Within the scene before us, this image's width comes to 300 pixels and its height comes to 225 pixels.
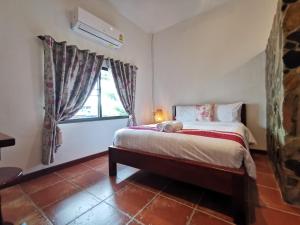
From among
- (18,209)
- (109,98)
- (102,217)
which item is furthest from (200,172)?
(109,98)

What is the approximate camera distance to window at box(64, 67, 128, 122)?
2967mm

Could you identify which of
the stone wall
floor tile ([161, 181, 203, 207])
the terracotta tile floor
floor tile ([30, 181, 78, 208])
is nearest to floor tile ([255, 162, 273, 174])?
the terracotta tile floor

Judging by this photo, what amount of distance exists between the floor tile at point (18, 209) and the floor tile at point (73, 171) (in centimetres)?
59

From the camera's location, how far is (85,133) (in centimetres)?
286

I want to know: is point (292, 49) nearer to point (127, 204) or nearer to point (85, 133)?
point (127, 204)

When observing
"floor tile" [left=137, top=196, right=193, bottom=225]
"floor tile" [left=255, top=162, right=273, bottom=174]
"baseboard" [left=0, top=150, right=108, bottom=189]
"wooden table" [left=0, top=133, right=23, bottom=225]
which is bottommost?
"floor tile" [left=137, top=196, right=193, bottom=225]

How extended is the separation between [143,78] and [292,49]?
3073mm

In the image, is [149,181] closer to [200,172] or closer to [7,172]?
[200,172]

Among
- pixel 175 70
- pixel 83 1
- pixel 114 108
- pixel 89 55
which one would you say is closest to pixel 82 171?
pixel 114 108

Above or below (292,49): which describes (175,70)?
above

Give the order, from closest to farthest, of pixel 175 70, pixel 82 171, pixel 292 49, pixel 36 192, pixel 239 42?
pixel 292 49
pixel 36 192
pixel 82 171
pixel 239 42
pixel 175 70

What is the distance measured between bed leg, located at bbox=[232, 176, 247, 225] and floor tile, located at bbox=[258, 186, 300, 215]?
0.42m

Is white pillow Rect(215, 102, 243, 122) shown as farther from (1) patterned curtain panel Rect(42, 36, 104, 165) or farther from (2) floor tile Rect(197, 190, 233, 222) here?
(1) patterned curtain panel Rect(42, 36, 104, 165)

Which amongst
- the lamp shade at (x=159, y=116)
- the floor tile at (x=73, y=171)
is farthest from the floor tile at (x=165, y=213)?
the lamp shade at (x=159, y=116)
